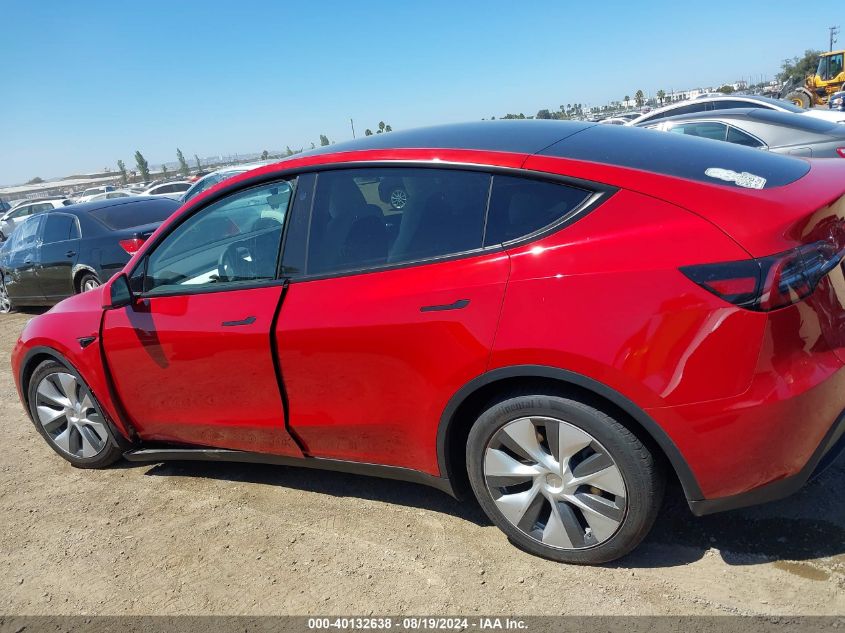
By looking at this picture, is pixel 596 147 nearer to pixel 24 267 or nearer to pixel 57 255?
pixel 57 255

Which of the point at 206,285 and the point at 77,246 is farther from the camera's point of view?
the point at 77,246

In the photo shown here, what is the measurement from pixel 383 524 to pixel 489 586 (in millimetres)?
676

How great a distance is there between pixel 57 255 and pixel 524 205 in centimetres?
769

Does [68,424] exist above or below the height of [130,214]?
below

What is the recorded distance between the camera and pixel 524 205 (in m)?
2.38

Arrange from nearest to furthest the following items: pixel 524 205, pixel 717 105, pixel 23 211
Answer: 1. pixel 524 205
2. pixel 717 105
3. pixel 23 211

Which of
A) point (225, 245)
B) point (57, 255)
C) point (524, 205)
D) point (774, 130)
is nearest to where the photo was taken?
point (524, 205)

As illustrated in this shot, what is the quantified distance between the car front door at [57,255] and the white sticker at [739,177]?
7799 mm

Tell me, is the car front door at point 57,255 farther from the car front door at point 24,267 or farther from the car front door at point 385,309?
the car front door at point 385,309

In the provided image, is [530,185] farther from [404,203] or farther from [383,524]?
[383,524]

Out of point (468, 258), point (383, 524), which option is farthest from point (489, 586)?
point (468, 258)

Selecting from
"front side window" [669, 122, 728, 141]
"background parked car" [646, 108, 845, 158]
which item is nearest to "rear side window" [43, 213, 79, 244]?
"background parked car" [646, 108, 845, 158]

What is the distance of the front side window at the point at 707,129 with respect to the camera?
8.23 metres

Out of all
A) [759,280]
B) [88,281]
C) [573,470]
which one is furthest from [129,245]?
[759,280]
